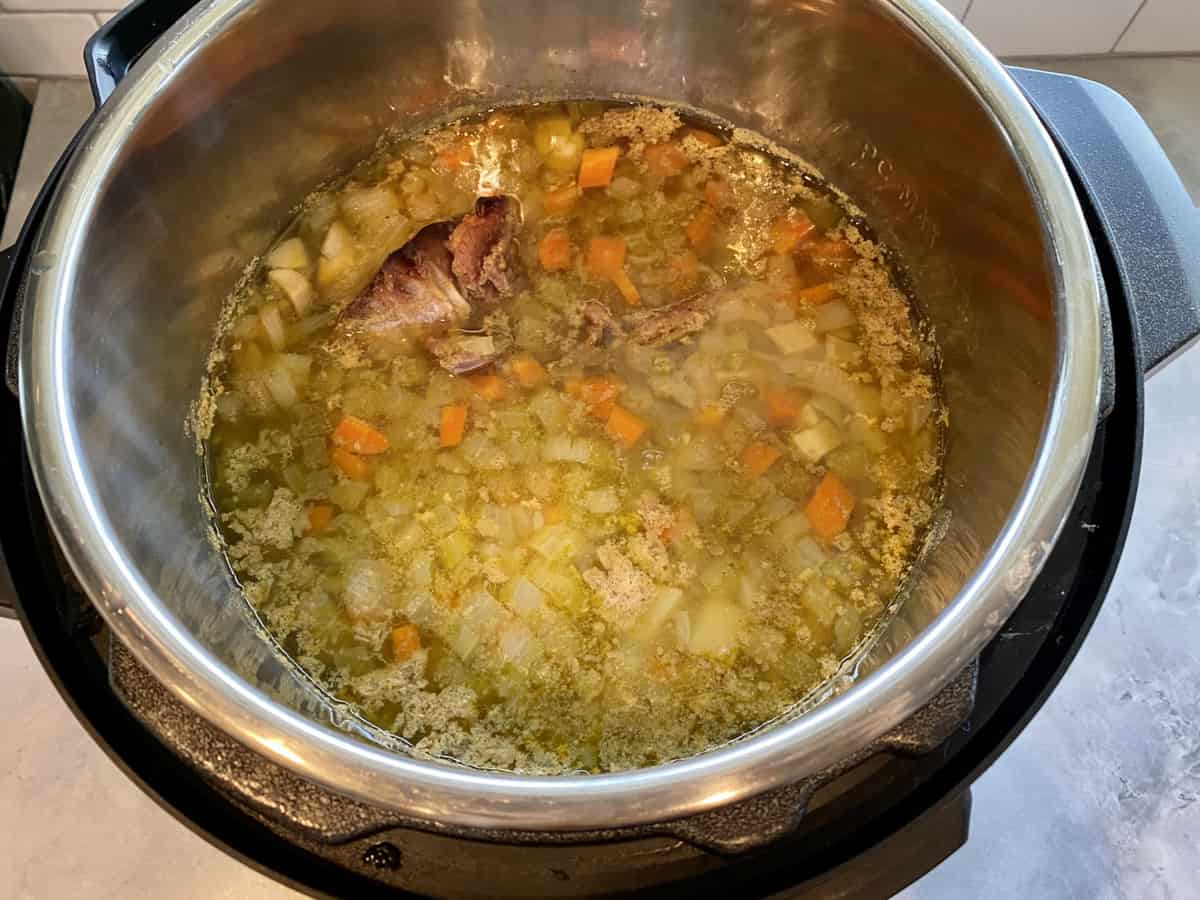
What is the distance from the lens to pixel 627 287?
1306 mm

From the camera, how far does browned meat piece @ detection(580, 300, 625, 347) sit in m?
1.26

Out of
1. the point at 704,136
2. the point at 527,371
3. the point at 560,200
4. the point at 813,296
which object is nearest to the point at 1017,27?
the point at 704,136

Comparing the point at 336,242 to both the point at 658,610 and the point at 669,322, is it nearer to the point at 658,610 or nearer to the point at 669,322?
the point at 669,322

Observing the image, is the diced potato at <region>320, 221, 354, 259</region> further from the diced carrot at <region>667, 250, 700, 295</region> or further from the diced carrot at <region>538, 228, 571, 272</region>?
the diced carrot at <region>667, 250, 700, 295</region>

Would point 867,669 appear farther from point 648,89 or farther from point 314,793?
point 648,89

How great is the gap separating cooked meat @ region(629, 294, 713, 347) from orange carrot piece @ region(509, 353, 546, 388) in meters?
0.13

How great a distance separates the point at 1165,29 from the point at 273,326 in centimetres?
172

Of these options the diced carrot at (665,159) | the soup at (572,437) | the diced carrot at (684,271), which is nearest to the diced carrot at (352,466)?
the soup at (572,437)

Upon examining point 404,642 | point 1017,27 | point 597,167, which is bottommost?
point 404,642

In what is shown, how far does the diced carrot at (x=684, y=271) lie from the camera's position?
51.3 inches

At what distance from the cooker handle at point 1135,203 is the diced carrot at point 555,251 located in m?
0.60

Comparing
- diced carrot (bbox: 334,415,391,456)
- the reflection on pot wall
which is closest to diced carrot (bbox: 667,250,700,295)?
diced carrot (bbox: 334,415,391,456)

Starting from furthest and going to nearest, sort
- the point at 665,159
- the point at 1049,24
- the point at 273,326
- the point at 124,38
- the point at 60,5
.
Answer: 1. the point at 1049,24
2. the point at 60,5
3. the point at 665,159
4. the point at 273,326
5. the point at 124,38

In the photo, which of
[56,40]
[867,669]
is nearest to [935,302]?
[867,669]
